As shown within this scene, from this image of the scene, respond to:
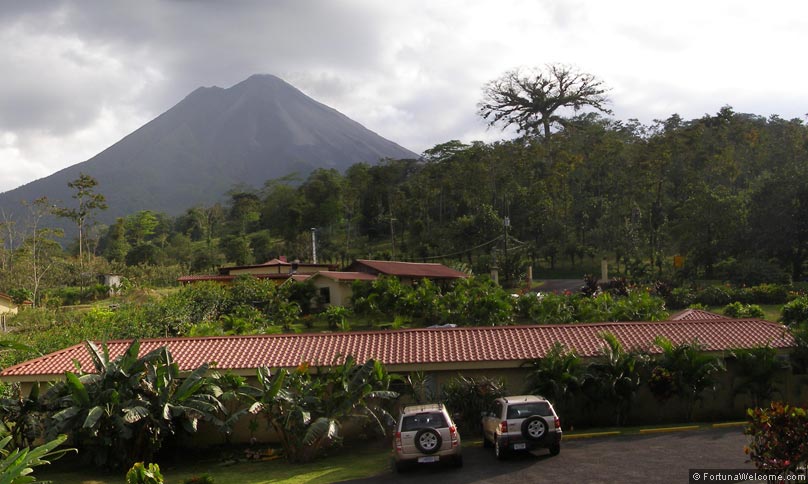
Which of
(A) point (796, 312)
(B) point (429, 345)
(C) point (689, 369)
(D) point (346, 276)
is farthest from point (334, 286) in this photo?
(C) point (689, 369)

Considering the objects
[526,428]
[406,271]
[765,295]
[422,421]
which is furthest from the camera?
[406,271]

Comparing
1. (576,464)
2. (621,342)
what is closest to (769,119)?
(621,342)

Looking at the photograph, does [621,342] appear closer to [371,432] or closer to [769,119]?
[371,432]

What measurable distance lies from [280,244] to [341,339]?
55381 millimetres

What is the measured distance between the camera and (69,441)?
16203 millimetres

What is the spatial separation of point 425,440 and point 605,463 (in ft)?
11.9

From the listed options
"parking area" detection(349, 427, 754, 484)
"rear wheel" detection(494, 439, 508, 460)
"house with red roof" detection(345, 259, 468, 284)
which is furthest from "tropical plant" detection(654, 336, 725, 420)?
"house with red roof" detection(345, 259, 468, 284)

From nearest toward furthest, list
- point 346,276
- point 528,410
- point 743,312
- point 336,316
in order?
point 528,410, point 743,312, point 336,316, point 346,276

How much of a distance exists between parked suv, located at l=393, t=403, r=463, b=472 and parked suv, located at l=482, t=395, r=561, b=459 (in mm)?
982

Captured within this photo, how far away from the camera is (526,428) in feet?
47.3

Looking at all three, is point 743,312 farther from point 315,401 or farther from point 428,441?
point 428,441

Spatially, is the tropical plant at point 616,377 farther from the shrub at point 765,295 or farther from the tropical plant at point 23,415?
the shrub at point 765,295

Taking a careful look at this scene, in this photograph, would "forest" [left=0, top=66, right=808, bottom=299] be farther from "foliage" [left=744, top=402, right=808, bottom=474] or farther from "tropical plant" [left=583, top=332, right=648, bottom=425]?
"foliage" [left=744, top=402, right=808, bottom=474]

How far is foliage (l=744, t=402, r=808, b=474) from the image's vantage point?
8953mm
